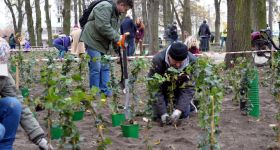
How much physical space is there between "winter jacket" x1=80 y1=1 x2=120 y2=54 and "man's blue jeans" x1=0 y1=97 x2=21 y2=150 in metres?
2.88

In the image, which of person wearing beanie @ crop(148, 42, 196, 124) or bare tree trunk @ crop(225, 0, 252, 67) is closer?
person wearing beanie @ crop(148, 42, 196, 124)

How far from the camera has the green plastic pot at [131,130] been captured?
459 cm

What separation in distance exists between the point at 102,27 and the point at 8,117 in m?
3.09

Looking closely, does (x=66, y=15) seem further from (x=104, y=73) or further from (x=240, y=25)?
(x=104, y=73)

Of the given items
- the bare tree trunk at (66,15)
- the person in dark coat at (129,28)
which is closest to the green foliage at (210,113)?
the person in dark coat at (129,28)

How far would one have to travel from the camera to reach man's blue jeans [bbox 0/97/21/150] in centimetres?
338

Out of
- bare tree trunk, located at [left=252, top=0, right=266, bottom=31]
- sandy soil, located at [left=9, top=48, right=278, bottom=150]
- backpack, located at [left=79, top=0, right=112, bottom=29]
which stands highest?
bare tree trunk, located at [left=252, top=0, right=266, bottom=31]

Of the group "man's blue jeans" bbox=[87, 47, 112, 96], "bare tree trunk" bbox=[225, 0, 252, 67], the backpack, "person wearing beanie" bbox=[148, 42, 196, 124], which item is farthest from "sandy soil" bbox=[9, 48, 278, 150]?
"bare tree trunk" bbox=[225, 0, 252, 67]

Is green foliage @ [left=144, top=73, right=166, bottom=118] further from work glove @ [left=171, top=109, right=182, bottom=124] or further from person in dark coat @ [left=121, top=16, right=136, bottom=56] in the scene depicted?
person in dark coat @ [left=121, top=16, right=136, bottom=56]

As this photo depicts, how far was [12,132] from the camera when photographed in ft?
Result: 11.4

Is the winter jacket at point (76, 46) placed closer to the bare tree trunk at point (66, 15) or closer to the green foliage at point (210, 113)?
the bare tree trunk at point (66, 15)

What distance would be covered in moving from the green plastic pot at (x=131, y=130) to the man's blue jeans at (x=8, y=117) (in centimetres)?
139

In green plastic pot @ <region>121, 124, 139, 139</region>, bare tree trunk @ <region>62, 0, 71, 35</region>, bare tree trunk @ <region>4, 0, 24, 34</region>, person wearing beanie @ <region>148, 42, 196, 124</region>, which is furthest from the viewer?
bare tree trunk @ <region>4, 0, 24, 34</region>

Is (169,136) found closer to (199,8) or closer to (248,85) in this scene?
(248,85)
